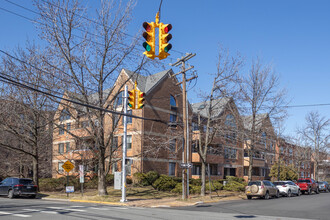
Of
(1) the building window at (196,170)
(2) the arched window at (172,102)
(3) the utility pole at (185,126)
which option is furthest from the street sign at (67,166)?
(1) the building window at (196,170)

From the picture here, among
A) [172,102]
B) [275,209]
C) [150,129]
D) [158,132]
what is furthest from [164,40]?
[172,102]

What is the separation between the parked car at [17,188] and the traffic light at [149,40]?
63.9 feet

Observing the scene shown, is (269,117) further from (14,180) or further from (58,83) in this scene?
(14,180)

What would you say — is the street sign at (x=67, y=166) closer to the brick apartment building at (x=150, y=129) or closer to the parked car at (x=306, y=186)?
the brick apartment building at (x=150, y=129)

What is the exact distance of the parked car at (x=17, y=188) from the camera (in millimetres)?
24172

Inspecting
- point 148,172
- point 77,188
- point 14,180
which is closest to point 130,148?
point 148,172

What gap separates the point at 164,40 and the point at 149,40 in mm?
438

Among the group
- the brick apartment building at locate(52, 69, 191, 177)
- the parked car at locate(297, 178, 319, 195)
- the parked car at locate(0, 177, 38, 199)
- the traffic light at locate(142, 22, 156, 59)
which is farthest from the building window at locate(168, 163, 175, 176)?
the traffic light at locate(142, 22, 156, 59)

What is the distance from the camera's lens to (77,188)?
32594mm

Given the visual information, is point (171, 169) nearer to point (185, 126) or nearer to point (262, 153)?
point (262, 153)

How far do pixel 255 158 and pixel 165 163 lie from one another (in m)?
20.9

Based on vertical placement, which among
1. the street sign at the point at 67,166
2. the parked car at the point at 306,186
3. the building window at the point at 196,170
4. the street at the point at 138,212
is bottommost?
the parked car at the point at 306,186

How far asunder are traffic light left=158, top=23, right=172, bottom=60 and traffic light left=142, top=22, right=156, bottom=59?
0.21 meters

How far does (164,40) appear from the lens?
945 centimetres
